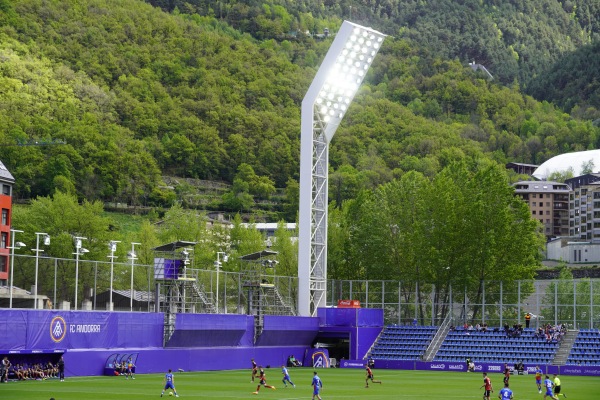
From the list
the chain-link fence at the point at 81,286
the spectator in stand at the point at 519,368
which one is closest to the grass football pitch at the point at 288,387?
the spectator in stand at the point at 519,368

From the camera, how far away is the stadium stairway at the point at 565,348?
82.2 metres

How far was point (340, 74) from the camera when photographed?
9131 centimetres

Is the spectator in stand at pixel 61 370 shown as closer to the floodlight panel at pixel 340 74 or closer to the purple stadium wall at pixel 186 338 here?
the purple stadium wall at pixel 186 338

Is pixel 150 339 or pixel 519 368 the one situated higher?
pixel 150 339

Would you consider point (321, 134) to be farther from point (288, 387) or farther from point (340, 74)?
point (288, 387)

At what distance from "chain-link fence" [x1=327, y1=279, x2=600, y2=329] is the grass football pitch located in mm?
15818

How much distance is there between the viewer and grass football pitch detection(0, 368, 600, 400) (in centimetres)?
5184

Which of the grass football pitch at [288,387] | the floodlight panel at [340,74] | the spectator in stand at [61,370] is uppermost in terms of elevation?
the floodlight panel at [340,74]

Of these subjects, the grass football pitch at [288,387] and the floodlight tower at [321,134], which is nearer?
the grass football pitch at [288,387]

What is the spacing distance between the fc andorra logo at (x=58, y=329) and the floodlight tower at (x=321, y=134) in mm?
27657

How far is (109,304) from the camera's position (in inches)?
2783

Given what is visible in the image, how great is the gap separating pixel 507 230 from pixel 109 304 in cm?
4254

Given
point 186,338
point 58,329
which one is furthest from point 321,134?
point 58,329

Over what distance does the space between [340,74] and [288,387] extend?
3867 centimetres
